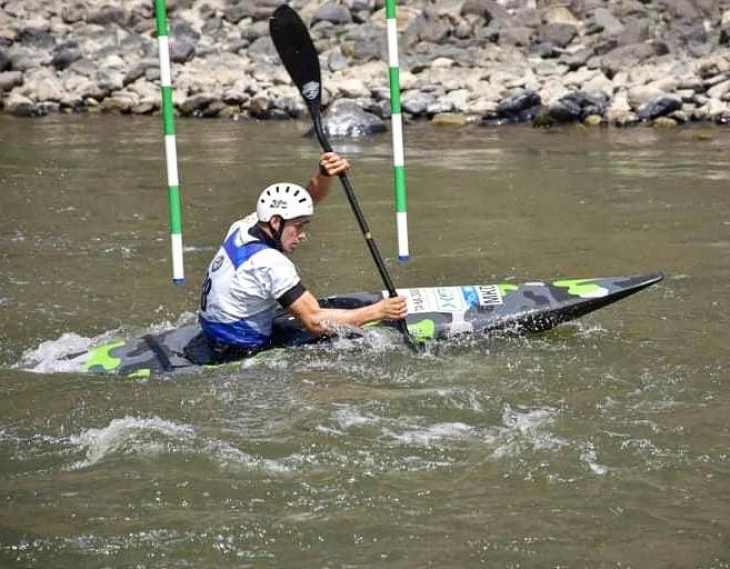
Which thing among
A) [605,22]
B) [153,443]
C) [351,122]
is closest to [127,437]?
[153,443]

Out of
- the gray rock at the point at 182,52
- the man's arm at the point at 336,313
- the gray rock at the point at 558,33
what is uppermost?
the gray rock at the point at 558,33

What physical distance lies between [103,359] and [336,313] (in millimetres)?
1152

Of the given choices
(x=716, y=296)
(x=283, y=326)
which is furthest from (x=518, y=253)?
(x=283, y=326)

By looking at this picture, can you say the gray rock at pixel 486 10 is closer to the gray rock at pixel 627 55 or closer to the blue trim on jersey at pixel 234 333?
the gray rock at pixel 627 55

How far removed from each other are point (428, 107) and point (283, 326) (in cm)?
1033

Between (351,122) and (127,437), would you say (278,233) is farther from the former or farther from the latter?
(351,122)

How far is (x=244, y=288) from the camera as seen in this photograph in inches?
247

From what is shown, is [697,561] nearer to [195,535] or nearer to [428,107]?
[195,535]

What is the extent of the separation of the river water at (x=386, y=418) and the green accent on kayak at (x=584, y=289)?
25 cm

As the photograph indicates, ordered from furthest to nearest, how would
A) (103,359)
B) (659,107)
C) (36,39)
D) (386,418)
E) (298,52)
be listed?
(36,39) < (659,107) < (298,52) < (103,359) < (386,418)

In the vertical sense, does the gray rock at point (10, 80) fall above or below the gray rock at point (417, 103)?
above

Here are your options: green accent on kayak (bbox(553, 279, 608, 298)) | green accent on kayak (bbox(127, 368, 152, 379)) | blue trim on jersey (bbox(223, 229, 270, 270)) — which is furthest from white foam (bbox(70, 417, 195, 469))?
green accent on kayak (bbox(553, 279, 608, 298))

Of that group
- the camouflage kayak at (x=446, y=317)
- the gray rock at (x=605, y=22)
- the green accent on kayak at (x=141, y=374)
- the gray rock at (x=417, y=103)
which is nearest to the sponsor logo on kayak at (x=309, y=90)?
the camouflage kayak at (x=446, y=317)

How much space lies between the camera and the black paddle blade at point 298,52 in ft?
24.6
